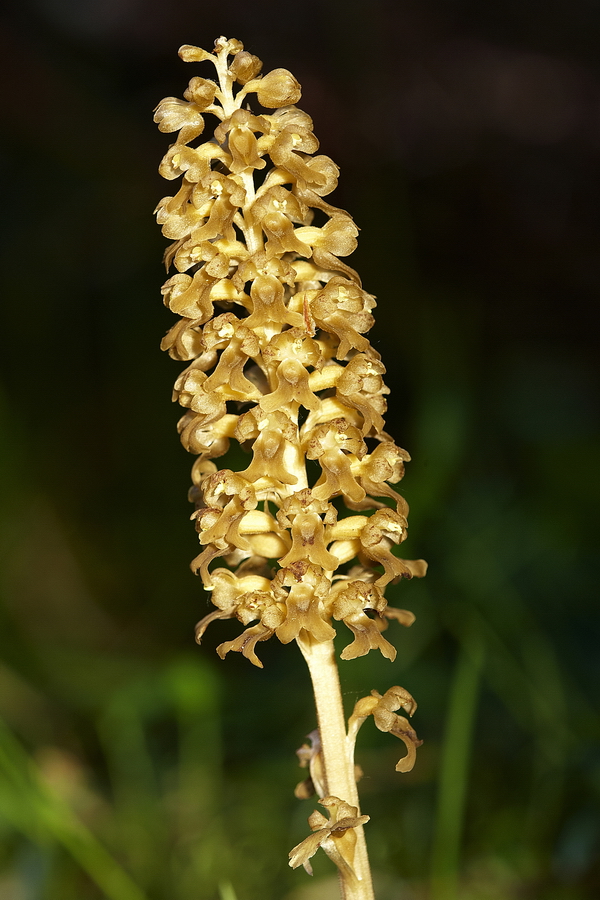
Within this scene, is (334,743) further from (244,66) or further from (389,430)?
(389,430)

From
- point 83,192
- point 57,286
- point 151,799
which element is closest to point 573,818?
point 151,799

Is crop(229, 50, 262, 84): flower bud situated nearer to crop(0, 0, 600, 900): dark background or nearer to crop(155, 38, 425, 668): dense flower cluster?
crop(155, 38, 425, 668): dense flower cluster

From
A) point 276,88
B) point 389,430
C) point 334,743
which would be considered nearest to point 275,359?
point 276,88

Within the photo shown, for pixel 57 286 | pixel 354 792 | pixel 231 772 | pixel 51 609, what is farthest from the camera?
pixel 57 286

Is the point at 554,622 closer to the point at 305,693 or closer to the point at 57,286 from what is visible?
the point at 305,693

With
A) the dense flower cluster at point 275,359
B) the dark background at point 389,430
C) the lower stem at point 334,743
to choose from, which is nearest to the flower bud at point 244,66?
the dense flower cluster at point 275,359

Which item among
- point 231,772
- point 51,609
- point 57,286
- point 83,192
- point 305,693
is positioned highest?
point 83,192

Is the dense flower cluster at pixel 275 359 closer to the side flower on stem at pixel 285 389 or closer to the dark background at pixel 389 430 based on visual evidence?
the side flower on stem at pixel 285 389

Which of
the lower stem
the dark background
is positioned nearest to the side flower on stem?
the lower stem
